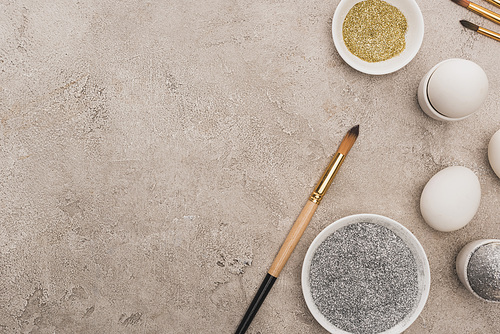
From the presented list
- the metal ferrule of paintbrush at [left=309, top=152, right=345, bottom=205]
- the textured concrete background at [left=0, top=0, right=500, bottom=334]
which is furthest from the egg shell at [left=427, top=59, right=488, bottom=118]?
the metal ferrule of paintbrush at [left=309, top=152, right=345, bottom=205]

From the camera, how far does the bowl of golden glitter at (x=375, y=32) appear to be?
76 cm

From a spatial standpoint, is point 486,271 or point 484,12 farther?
point 484,12

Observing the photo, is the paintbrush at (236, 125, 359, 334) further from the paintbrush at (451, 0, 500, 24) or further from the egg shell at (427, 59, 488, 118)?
A: the paintbrush at (451, 0, 500, 24)

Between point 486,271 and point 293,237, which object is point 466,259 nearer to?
point 486,271

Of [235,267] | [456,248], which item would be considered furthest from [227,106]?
[456,248]

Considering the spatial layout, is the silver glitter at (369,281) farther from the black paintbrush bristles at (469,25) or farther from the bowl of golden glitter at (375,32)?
the black paintbrush bristles at (469,25)

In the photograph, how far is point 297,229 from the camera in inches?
29.3

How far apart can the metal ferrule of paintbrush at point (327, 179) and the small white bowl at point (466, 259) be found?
10.9 inches

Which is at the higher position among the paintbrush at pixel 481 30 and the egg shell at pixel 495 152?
the paintbrush at pixel 481 30

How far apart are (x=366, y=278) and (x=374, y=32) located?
467 millimetres

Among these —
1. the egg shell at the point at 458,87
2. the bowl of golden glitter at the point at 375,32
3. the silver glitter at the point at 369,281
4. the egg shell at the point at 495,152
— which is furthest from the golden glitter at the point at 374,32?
the silver glitter at the point at 369,281

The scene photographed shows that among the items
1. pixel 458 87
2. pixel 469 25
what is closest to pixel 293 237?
pixel 458 87

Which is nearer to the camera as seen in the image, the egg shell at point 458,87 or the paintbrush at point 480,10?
the egg shell at point 458,87

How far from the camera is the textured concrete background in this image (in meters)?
0.77
